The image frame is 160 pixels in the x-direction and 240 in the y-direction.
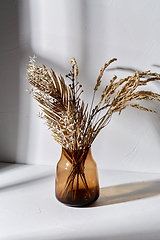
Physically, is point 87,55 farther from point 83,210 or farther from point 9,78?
point 83,210

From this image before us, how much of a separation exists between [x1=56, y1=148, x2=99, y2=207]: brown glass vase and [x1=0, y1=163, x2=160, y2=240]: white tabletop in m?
0.03

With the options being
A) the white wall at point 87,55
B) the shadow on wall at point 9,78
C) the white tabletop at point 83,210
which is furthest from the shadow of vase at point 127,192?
the shadow on wall at point 9,78

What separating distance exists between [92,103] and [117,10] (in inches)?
14.7

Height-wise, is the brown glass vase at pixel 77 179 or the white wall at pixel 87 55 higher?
the white wall at pixel 87 55

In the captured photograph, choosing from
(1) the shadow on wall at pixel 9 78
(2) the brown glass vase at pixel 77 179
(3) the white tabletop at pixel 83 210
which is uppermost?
(1) the shadow on wall at pixel 9 78

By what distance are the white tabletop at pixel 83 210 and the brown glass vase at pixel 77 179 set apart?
0.03 meters

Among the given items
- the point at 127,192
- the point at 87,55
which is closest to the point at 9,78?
the point at 87,55

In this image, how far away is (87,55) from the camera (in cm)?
107

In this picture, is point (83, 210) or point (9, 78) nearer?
point (83, 210)

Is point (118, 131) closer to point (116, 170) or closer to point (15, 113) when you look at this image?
point (116, 170)

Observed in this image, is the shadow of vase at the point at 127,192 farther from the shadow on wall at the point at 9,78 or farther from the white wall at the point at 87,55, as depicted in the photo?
the shadow on wall at the point at 9,78

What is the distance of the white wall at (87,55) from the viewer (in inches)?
39.8

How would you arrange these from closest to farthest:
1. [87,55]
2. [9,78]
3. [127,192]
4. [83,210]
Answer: [83,210] < [127,192] < [87,55] < [9,78]

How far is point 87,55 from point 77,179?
51cm
